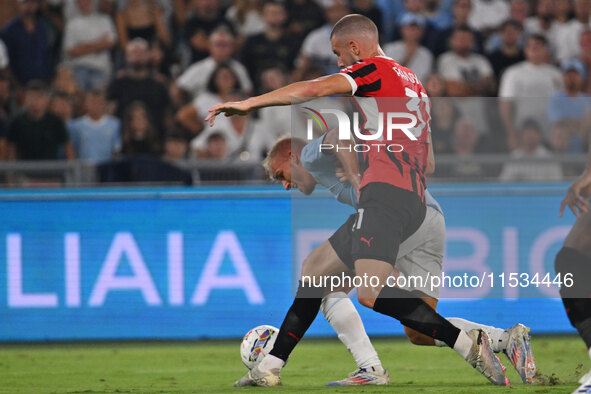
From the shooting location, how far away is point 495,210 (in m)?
8.37

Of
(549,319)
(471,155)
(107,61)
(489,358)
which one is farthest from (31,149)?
(489,358)

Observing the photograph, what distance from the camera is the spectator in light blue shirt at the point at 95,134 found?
34.7 ft

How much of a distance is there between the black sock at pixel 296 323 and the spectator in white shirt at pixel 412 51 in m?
5.89

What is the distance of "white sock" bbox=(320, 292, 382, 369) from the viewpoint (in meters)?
5.93

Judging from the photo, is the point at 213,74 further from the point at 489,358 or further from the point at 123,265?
the point at 489,358

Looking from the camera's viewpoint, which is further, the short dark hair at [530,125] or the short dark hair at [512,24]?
the short dark hair at [512,24]

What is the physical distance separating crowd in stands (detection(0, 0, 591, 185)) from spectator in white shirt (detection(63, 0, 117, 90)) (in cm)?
1

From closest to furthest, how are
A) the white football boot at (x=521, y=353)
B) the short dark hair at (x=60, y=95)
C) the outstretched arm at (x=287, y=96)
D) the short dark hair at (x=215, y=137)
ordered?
the outstretched arm at (x=287, y=96) → the white football boot at (x=521, y=353) → the short dark hair at (x=215, y=137) → the short dark hair at (x=60, y=95)

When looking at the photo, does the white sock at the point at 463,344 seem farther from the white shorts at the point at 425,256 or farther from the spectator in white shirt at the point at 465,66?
the spectator in white shirt at the point at 465,66

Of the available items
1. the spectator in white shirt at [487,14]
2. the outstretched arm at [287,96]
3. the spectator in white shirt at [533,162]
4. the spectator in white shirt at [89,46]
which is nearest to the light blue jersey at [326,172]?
the outstretched arm at [287,96]

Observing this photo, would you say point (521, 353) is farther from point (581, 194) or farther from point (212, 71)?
point (212, 71)

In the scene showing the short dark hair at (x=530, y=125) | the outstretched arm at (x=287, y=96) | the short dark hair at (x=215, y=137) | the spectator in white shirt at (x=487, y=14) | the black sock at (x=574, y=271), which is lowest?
the black sock at (x=574, y=271)

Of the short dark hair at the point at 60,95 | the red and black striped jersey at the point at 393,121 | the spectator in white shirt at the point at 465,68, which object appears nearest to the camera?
the red and black striped jersey at the point at 393,121

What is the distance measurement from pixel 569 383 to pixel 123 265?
4.25 m
